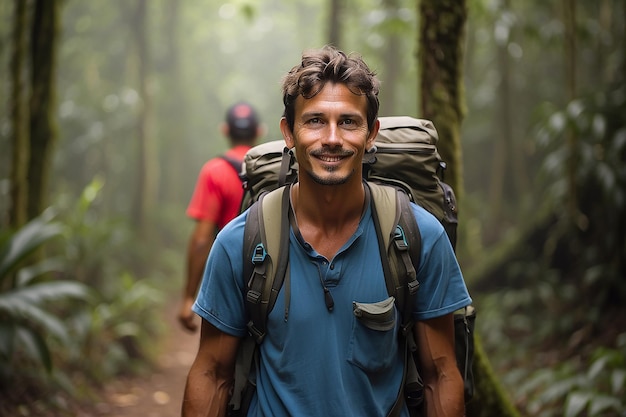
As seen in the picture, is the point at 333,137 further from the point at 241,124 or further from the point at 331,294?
the point at 241,124

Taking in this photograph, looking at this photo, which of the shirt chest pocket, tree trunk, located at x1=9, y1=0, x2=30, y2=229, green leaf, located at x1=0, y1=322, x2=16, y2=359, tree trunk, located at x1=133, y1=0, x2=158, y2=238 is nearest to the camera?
the shirt chest pocket

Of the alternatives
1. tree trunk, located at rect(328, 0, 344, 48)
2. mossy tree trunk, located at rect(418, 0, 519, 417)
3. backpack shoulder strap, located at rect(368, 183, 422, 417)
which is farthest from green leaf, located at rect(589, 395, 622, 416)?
tree trunk, located at rect(328, 0, 344, 48)

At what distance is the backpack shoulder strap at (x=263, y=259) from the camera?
89.8 inches

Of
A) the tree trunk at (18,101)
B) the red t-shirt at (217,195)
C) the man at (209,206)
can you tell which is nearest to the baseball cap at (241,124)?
the man at (209,206)

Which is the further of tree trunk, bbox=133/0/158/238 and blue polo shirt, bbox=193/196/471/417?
tree trunk, bbox=133/0/158/238

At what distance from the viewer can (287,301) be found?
227cm

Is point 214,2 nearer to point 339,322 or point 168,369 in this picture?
point 168,369

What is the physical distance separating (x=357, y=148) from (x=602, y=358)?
3.79m

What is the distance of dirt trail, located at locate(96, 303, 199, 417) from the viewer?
660cm

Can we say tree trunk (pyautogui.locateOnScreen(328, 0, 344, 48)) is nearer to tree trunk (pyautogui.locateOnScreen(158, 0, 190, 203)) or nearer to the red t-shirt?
the red t-shirt

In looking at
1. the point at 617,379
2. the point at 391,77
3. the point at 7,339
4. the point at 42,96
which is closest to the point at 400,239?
the point at 617,379

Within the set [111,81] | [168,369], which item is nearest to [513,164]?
[168,369]

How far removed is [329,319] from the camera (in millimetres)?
2273

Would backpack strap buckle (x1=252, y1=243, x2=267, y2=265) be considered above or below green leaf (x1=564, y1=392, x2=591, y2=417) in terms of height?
above
